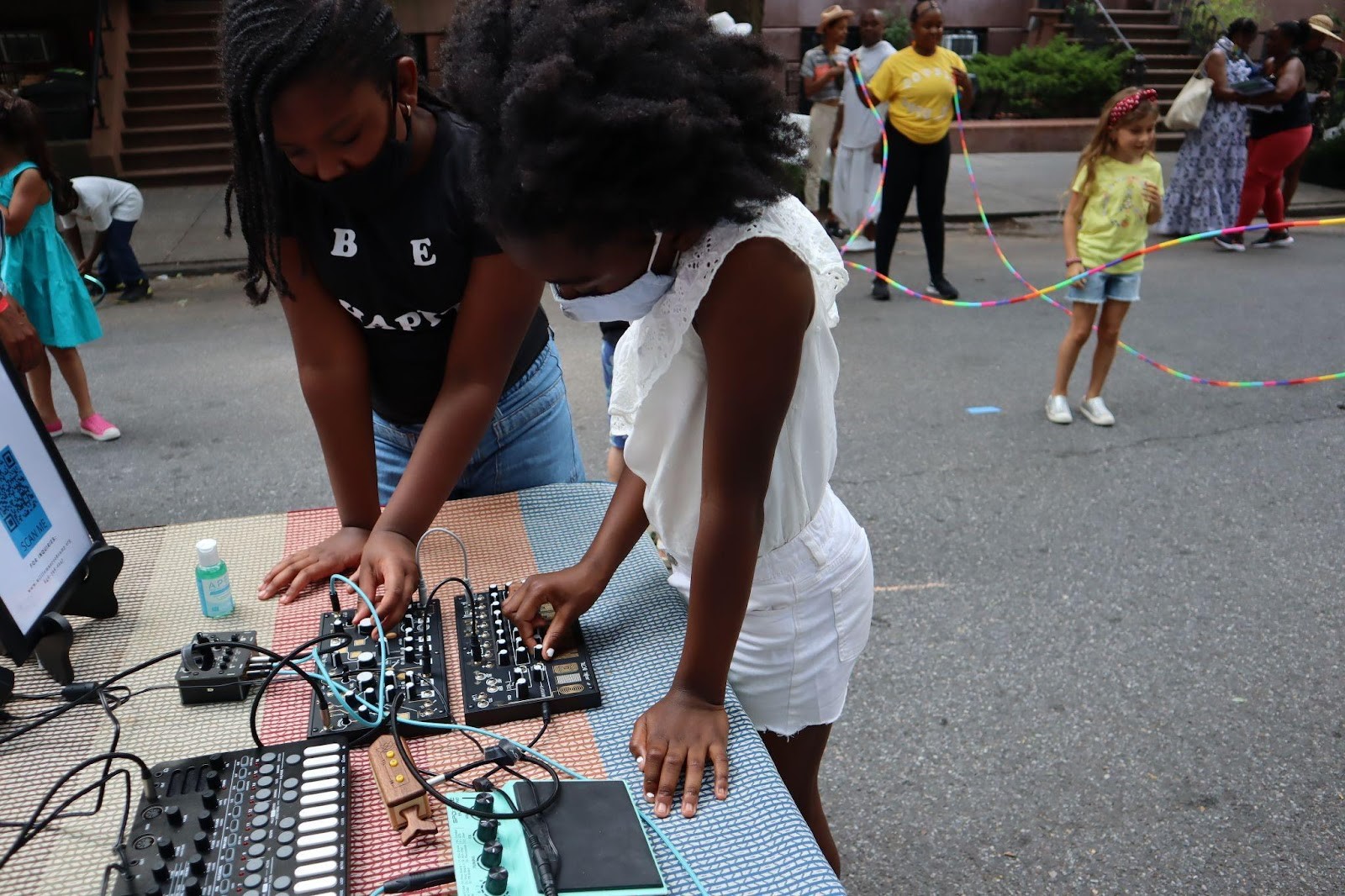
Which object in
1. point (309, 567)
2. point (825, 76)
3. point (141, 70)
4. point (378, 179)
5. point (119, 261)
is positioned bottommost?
point (119, 261)

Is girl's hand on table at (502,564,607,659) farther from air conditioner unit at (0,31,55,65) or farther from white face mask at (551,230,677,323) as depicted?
air conditioner unit at (0,31,55,65)

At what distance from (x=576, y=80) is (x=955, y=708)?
7.51 feet

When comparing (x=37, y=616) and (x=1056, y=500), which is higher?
(x=37, y=616)

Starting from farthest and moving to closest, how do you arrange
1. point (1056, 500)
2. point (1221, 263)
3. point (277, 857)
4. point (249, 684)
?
point (1221, 263), point (1056, 500), point (249, 684), point (277, 857)

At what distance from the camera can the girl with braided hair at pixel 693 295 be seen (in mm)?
1016

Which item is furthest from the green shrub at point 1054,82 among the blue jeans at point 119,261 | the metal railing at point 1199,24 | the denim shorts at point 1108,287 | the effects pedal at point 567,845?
the effects pedal at point 567,845

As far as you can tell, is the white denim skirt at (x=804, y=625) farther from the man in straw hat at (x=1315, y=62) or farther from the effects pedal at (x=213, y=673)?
the man in straw hat at (x=1315, y=62)

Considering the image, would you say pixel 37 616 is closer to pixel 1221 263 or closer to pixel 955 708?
pixel 955 708

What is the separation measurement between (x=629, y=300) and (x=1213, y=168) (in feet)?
29.5

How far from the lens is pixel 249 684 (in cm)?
133

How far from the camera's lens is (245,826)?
1014 mm

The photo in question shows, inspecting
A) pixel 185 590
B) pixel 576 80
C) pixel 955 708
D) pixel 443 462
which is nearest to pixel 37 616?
pixel 185 590

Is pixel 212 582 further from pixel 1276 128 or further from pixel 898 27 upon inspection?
pixel 898 27

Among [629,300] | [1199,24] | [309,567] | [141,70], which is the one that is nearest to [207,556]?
[309,567]
